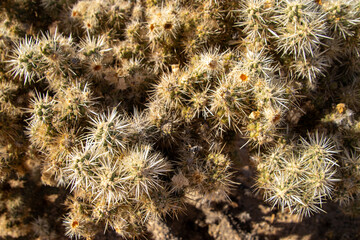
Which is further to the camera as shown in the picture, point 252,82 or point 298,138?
point 298,138

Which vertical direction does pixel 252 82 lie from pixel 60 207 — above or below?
above

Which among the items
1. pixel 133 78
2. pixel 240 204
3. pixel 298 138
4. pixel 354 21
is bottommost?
pixel 240 204

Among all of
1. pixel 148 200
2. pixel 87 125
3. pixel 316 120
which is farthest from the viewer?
pixel 316 120

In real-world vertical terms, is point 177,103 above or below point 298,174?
above

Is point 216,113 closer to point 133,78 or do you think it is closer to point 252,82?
point 252,82

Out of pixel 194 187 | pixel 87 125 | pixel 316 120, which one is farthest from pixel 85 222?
pixel 316 120

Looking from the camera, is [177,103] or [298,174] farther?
[177,103]

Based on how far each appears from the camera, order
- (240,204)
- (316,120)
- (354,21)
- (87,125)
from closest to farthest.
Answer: (87,125)
(354,21)
(316,120)
(240,204)
